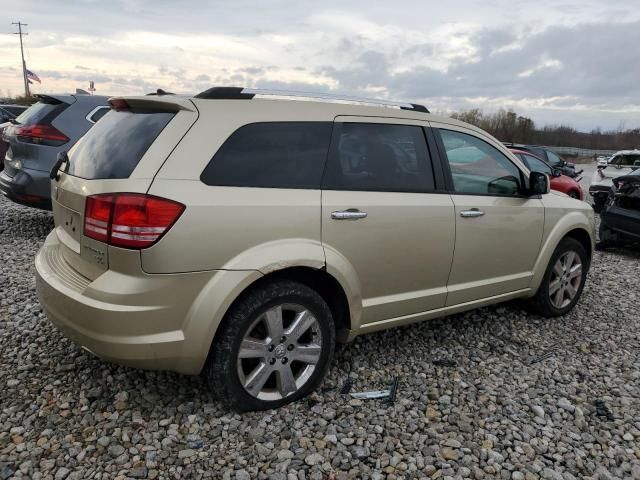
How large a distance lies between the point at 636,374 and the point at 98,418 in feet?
11.7

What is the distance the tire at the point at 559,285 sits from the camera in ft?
15.2

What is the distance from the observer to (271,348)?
2973 mm

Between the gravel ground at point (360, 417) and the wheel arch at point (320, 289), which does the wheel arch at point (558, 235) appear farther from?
the wheel arch at point (320, 289)

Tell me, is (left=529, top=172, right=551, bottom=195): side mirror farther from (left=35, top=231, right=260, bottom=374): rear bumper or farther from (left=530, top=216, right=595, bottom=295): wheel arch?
(left=35, top=231, right=260, bottom=374): rear bumper

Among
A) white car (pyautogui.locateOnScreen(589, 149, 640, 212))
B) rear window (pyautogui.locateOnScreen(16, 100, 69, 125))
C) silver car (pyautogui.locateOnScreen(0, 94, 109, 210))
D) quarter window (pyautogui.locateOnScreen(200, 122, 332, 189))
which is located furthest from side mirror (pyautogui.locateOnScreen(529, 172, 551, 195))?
white car (pyautogui.locateOnScreen(589, 149, 640, 212))

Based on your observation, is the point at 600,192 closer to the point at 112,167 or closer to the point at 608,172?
the point at 608,172

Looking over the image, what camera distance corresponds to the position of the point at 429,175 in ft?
11.8

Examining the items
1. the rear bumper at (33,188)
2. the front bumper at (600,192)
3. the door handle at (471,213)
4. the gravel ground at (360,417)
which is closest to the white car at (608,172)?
the front bumper at (600,192)

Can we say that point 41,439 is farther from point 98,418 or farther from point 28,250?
point 28,250

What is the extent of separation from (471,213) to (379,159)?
818 mm

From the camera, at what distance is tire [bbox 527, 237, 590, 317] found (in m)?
4.64

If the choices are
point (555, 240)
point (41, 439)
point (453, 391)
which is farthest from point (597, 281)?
point (41, 439)

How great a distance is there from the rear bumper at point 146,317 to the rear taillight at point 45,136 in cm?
395

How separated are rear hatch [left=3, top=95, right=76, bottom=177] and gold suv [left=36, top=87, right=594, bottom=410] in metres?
3.11
